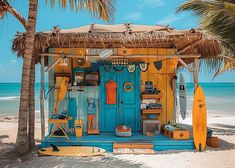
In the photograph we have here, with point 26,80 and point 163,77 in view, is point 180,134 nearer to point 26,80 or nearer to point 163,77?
point 163,77

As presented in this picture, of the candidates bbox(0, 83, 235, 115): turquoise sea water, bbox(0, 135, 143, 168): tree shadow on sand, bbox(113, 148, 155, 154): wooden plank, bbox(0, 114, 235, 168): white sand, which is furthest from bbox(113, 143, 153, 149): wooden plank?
bbox(0, 83, 235, 115): turquoise sea water

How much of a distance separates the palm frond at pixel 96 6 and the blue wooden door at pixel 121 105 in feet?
5.87

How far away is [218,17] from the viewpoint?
7992mm

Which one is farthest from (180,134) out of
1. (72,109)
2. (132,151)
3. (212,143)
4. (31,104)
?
(31,104)

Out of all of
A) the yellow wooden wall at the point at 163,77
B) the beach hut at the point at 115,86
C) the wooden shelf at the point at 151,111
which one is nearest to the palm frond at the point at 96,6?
the beach hut at the point at 115,86

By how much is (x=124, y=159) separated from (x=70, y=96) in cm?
295

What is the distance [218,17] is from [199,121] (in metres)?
2.78

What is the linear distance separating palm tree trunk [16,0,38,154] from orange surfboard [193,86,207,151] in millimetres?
4000

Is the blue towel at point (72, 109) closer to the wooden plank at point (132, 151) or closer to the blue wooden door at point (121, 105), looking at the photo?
the blue wooden door at point (121, 105)

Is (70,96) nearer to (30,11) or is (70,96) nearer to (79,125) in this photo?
(79,125)

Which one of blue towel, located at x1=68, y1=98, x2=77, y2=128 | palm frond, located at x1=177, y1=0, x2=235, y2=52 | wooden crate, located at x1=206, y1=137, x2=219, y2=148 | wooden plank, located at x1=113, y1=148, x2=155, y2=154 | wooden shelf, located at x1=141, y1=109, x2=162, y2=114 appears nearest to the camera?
wooden plank, located at x1=113, y1=148, x2=155, y2=154

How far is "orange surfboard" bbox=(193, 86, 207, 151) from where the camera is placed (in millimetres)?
7418

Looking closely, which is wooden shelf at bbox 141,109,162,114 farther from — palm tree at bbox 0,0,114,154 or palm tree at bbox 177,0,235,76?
palm tree at bbox 0,0,114,154

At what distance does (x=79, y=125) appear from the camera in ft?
26.3
